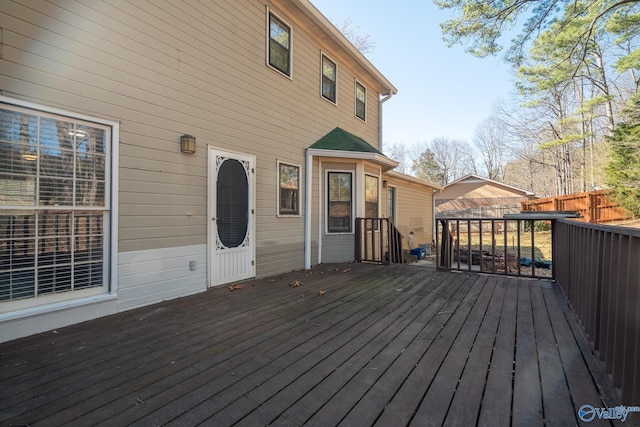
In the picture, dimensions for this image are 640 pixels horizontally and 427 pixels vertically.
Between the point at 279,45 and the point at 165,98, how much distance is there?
278 centimetres

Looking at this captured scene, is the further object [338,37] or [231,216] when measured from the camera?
[338,37]

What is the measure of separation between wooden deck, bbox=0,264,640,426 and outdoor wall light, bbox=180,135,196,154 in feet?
6.33

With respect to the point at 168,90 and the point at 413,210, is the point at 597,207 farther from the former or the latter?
the point at 168,90

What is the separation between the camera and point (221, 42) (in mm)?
4500

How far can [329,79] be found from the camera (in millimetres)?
7137

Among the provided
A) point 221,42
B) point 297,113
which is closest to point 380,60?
point 297,113

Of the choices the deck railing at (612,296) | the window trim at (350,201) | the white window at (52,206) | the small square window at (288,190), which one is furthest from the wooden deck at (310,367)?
the window trim at (350,201)

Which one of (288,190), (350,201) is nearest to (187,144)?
(288,190)

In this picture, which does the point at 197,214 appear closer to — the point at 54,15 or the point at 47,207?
the point at 47,207

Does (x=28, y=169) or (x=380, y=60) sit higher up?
(x=380, y=60)

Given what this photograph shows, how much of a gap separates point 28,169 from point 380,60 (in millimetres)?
14933

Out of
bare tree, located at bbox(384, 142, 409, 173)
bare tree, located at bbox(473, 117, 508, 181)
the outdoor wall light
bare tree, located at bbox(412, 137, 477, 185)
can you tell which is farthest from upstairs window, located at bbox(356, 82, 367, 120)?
bare tree, located at bbox(473, 117, 508, 181)

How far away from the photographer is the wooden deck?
5.33 feet

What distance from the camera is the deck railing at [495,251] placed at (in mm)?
4963
